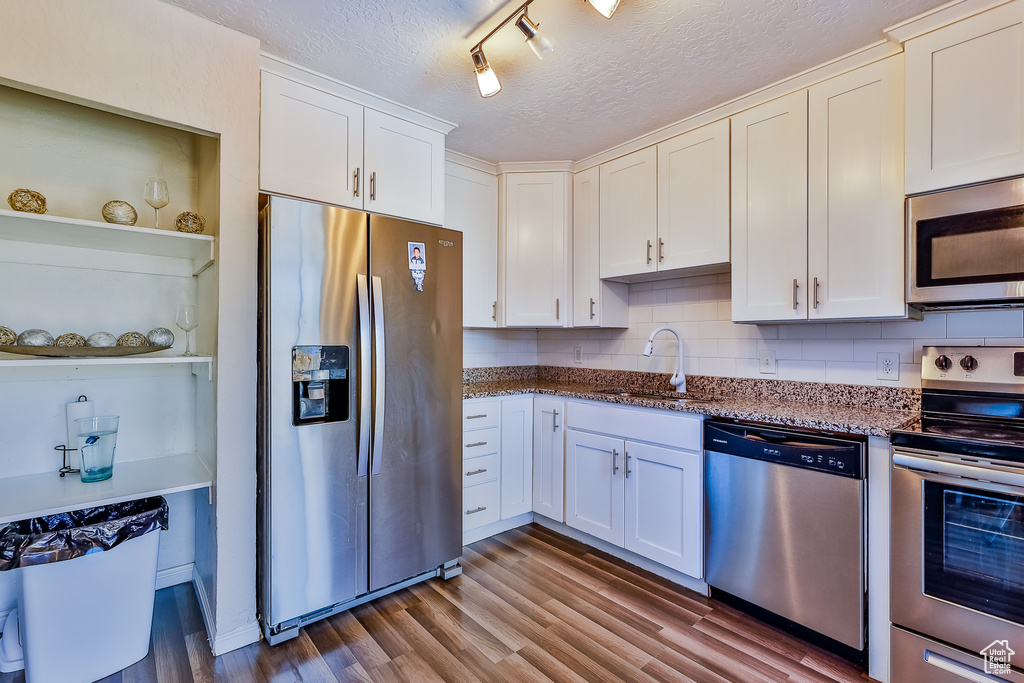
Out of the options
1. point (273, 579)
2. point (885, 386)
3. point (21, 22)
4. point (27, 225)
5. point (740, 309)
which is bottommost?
point (273, 579)

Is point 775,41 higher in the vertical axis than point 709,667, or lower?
higher

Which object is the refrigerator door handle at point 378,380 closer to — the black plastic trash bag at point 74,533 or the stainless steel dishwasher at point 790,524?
the black plastic trash bag at point 74,533

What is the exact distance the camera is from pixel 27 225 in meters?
1.66

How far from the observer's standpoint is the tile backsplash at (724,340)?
1966mm

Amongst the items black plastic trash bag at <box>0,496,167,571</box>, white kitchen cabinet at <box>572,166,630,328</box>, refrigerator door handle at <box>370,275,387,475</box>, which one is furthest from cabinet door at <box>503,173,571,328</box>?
black plastic trash bag at <box>0,496,167,571</box>

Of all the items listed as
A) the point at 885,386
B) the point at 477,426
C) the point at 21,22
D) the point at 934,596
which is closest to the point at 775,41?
the point at 885,386

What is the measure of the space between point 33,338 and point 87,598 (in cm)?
97

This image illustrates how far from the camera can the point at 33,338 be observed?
1694 mm

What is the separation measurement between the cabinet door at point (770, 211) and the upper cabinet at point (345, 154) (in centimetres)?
Result: 161

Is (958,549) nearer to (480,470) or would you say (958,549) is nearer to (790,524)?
(790,524)

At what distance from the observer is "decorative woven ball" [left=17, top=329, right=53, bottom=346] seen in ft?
5.53

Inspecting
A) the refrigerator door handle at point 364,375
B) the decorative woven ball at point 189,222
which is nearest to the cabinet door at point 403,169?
the refrigerator door handle at point 364,375

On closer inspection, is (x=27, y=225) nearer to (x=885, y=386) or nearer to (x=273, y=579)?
(x=273, y=579)

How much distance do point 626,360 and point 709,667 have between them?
183 centimetres
